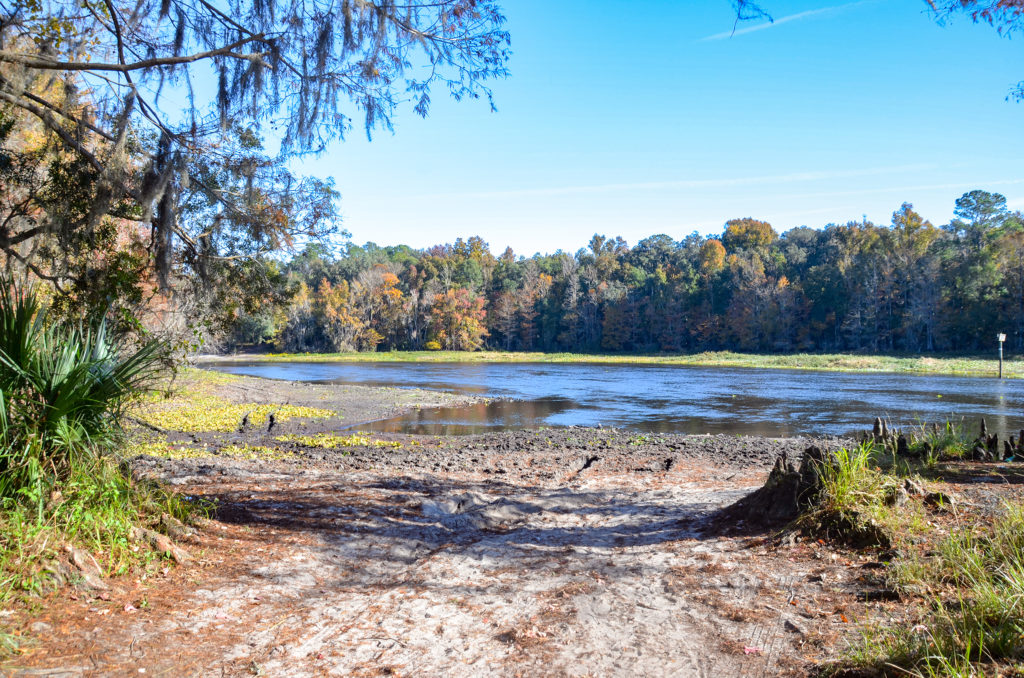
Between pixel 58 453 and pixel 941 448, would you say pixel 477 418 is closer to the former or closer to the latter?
pixel 941 448

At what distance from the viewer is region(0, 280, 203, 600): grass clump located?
3.83 meters

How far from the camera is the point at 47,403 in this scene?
4.28 meters

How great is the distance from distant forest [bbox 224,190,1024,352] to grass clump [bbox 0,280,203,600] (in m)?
50.7

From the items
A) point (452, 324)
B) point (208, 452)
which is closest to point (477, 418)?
point (208, 452)

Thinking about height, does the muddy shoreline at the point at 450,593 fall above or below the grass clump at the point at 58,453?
below

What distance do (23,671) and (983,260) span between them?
68860mm

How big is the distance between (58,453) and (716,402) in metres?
24.5

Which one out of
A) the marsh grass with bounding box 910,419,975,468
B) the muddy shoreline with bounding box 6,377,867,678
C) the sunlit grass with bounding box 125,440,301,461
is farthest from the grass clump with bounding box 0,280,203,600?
the marsh grass with bounding box 910,419,975,468

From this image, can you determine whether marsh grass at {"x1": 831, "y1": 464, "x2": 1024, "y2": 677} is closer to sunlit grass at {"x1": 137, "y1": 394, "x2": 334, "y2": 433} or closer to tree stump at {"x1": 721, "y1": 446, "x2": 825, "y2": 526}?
tree stump at {"x1": 721, "y1": 446, "x2": 825, "y2": 526}

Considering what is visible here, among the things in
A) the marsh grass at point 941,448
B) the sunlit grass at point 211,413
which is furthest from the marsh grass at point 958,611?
the sunlit grass at point 211,413

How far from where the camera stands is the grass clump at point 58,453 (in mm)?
3834

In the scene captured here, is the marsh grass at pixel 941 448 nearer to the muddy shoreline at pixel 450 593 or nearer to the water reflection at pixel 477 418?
the muddy shoreline at pixel 450 593

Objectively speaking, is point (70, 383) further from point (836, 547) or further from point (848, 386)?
point (848, 386)

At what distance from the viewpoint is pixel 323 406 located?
2291 cm
